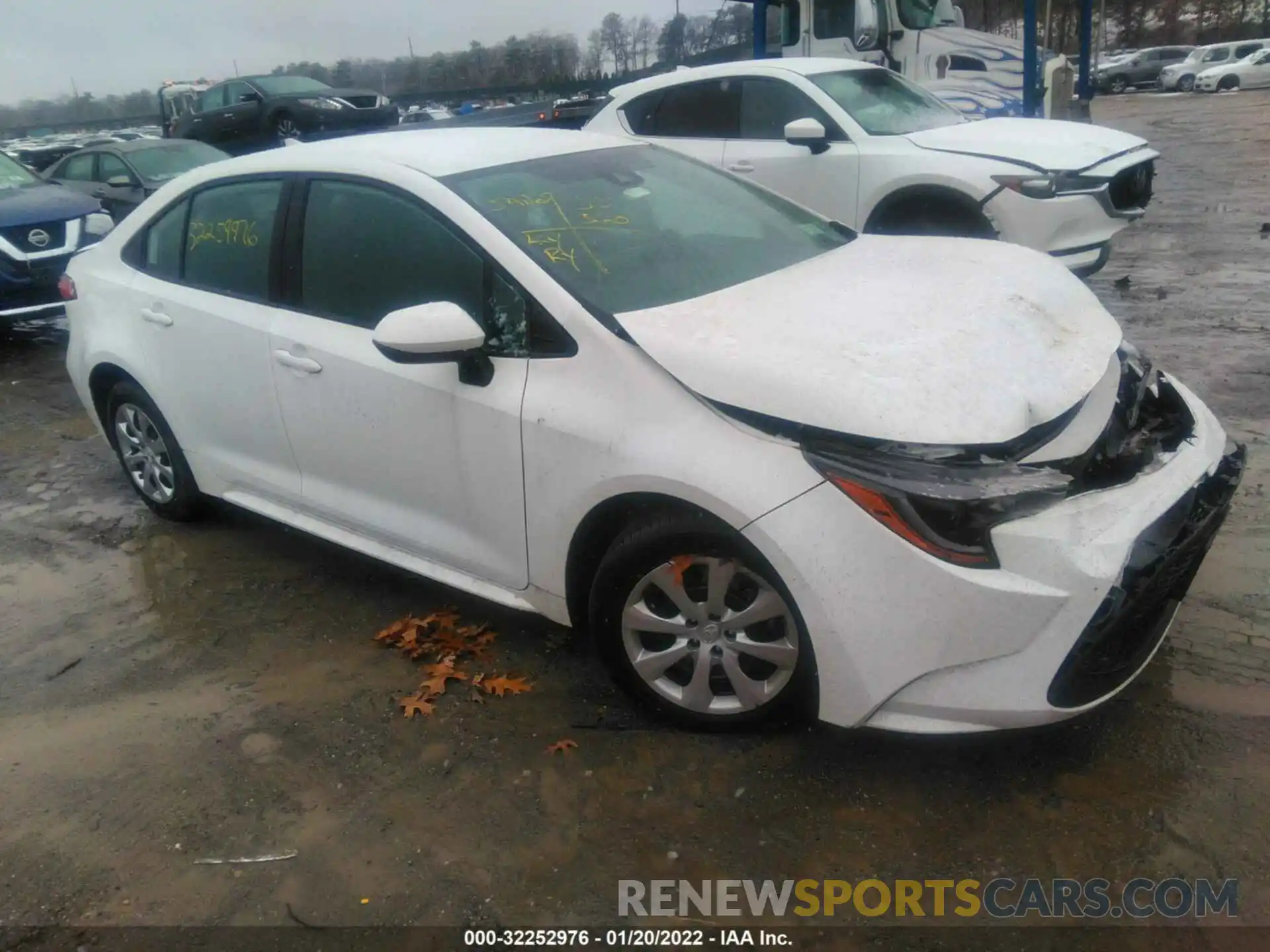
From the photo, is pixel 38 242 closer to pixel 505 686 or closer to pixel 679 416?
pixel 505 686

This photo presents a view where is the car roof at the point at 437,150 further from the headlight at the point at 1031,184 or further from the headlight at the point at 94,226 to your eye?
the headlight at the point at 94,226

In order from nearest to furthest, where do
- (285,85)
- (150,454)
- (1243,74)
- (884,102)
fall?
(150,454) → (884,102) → (285,85) → (1243,74)

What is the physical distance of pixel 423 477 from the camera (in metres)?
3.34

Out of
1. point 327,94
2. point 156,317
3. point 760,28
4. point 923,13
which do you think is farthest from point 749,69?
point 327,94

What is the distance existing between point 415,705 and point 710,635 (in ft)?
3.39

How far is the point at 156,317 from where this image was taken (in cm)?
418

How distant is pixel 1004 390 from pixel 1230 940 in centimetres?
131

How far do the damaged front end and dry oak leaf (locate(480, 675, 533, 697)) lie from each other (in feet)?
4.02

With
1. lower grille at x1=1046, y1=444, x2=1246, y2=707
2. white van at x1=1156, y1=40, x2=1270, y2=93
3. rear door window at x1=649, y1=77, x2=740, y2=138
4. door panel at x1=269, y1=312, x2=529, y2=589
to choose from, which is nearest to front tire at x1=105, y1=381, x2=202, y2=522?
door panel at x1=269, y1=312, x2=529, y2=589

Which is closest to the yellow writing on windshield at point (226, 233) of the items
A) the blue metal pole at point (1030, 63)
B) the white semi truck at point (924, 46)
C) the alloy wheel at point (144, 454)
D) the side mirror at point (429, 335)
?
the alloy wheel at point (144, 454)

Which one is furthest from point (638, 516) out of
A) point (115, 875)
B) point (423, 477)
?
point (115, 875)

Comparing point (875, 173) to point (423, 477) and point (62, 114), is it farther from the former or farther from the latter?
point (62, 114)

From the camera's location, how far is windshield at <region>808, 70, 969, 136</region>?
24.8 feet

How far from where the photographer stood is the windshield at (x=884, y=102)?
755 centimetres
